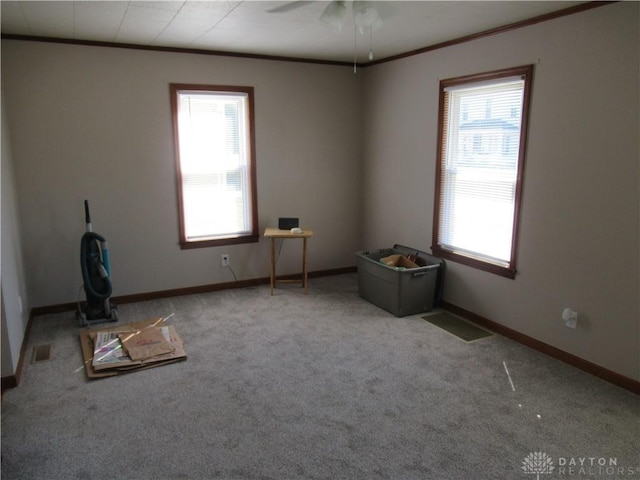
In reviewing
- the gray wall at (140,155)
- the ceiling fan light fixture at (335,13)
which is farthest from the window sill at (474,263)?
the ceiling fan light fixture at (335,13)

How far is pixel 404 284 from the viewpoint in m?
4.01

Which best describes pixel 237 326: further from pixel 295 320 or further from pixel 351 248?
pixel 351 248

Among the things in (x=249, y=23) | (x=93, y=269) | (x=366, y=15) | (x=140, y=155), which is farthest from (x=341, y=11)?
(x=93, y=269)

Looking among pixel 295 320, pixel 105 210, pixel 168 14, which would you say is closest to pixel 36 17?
pixel 168 14

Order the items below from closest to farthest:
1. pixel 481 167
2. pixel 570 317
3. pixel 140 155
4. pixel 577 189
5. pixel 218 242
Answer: pixel 577 189, pixel 570 317, pixel 481 167, pixel 140 155, pixel 218 242

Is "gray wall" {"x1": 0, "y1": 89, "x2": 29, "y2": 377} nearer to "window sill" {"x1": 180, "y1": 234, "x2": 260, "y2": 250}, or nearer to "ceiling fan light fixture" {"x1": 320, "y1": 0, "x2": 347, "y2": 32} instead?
"window sill" {"x1": 180, "y1": 234, "x2": 260, "y2": 250}

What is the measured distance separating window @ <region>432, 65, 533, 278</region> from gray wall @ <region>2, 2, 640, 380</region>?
0.11m

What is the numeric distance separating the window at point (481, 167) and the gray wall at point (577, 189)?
97 mm

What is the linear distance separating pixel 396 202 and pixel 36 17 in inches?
133

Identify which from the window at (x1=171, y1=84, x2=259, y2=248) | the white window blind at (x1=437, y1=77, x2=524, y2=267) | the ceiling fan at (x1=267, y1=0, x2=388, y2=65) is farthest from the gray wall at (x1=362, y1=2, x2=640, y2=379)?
the window at (x1=171, y1=84, x2=259, y2=248)

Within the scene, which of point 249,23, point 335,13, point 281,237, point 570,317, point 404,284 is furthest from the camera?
point 281,237

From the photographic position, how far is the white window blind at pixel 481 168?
11.5 feet

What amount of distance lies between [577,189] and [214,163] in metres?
3.16

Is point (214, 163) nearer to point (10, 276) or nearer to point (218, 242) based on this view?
point (218, 242)
